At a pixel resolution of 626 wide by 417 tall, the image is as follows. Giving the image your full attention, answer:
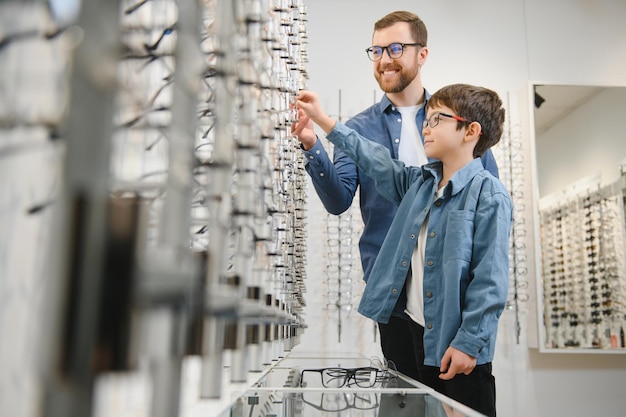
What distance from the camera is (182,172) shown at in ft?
0.89

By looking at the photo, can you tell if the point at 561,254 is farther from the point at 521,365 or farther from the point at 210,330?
the point at 210,330

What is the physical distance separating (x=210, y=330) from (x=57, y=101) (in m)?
0.16

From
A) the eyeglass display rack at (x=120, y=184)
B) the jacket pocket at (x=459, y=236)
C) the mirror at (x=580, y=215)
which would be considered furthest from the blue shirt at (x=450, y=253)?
the mirror at (x=580, y=215)

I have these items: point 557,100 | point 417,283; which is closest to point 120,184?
point 417,283

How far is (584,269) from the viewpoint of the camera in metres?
2.71

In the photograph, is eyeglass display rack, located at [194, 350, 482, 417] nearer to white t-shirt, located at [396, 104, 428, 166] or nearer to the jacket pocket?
the jacket pocket

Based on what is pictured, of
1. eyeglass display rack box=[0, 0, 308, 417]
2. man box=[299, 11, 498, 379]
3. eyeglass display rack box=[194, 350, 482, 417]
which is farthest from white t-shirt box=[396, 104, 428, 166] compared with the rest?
eyeglass display rack box=[0, 0, 308, 417]

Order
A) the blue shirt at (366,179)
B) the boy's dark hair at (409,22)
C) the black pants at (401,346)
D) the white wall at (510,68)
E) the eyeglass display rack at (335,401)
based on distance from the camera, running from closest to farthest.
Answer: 1. the eyeglass display rack at (335,401)
2. the black pants at (401,346)
3. the blue shirt at (366,179)
4. the boy's dark hair at (409,22)
5. the white wall at (510,68)

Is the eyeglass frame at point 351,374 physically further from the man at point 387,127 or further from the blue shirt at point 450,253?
the man at point 387,127

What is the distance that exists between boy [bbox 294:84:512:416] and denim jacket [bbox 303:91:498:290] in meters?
0.13

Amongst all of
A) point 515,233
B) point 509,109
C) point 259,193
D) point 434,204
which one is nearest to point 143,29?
point 259,193

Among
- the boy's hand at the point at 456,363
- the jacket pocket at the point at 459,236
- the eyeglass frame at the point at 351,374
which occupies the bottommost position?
the eyeglass frame at the point at 351,374

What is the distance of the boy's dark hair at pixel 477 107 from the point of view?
54.8 inches

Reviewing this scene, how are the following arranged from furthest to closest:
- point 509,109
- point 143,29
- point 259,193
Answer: point 509,109 → point 259,193 → point 143,29
